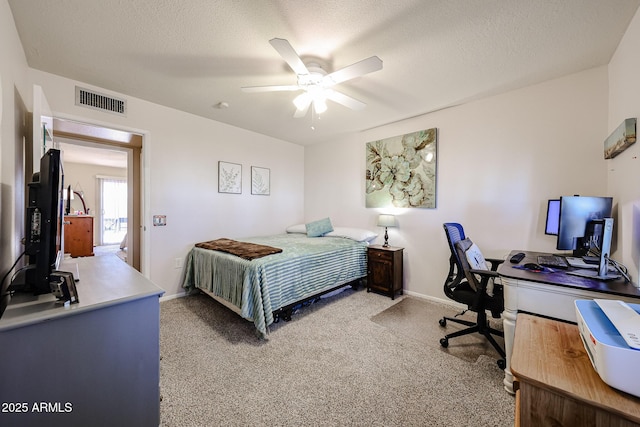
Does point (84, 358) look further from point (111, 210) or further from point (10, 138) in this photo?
point (111, 210)

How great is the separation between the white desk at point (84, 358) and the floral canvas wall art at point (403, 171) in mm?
3139

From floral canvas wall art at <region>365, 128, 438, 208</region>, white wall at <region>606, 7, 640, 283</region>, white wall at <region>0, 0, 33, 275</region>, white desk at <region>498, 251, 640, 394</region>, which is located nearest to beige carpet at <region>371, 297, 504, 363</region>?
white desk at <region>498, 251, 640, 394</region>

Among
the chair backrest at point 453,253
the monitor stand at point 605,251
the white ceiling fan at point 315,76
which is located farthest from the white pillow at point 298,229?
the monitor stand at point 605,251

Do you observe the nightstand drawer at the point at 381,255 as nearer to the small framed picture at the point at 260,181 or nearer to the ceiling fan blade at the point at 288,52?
the small framed picture at the point at 260,181

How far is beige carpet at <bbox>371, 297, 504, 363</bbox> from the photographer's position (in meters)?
2.12

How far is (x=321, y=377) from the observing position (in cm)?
179

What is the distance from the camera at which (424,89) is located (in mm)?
2633

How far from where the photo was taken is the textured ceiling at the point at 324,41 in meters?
1.60

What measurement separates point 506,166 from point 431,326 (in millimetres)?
1922

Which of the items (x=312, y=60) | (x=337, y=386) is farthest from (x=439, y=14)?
(x=337, y=386)

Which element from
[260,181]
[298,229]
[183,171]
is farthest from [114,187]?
[298,229]

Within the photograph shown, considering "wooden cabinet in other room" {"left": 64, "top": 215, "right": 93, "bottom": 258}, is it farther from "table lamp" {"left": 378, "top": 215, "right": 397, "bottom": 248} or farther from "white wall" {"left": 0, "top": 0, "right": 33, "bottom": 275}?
"table lamp" {"left": 378, "top": 215, "right": 397, "bottom": 248}

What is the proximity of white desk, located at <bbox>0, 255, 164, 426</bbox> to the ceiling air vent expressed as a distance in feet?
7.78

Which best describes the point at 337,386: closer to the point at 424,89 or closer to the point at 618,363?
the point at 618,363
